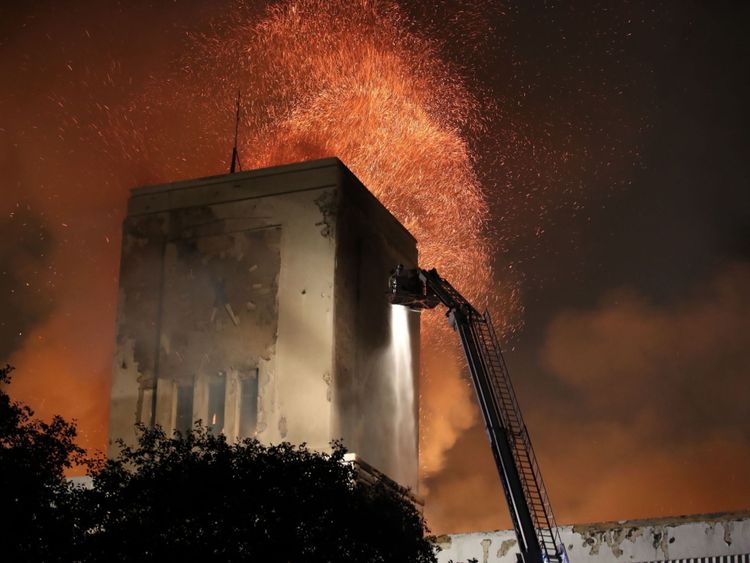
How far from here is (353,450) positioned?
31703 mm

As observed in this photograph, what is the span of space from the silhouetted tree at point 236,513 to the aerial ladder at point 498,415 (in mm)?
4179

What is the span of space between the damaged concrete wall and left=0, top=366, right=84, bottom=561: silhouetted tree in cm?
956

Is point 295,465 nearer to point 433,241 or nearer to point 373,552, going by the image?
point 373,552

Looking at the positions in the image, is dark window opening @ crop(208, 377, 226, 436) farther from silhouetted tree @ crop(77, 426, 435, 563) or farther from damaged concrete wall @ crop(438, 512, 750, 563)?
silhouetted tree @ crop(77, 426, 435, 563)

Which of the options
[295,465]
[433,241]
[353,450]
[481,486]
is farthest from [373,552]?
[481,486]

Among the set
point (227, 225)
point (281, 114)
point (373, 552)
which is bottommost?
point (373, 552)

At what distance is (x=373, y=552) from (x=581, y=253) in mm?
26968

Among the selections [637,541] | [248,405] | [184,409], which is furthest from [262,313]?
[637,541]

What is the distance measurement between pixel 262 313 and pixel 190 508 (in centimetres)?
954

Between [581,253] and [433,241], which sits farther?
[581,253]

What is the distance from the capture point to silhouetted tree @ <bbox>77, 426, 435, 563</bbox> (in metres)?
22.8

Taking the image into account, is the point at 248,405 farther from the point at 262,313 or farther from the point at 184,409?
the point at 262,313

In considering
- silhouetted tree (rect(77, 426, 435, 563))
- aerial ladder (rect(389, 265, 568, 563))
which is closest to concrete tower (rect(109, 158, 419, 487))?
aerial ladder (rect(389, 265, 568, 563))

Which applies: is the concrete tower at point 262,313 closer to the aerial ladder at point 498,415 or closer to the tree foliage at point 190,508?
the aerial ladder at point 498,415
